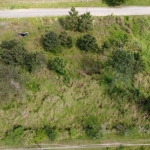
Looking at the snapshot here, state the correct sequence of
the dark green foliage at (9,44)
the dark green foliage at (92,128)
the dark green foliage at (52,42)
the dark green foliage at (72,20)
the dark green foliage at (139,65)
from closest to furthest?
the dark green foliage at (92,128) < the dark green foliage at (139,65) < the dark green foliage at (9,44) < the dark green foliage at (52,42) < the dark green foliage at (72,20)

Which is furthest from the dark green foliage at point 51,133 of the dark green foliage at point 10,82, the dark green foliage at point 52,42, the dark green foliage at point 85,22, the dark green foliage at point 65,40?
the dark green foliage at point 85,22

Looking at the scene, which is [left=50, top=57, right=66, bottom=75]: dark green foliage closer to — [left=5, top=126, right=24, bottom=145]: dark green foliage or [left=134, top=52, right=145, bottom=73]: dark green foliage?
[left=134, top=52, right=145, bottom=73]: dark green foliage

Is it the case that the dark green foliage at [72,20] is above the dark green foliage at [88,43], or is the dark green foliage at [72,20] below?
above

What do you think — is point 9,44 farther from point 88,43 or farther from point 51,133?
point 51,133

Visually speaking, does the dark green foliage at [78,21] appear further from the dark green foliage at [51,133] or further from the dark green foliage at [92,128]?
the dark green foliage at [51,133]

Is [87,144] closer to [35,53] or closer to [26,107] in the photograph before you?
[26,107]

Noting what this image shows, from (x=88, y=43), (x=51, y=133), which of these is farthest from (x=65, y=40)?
(x=51, y=133)
